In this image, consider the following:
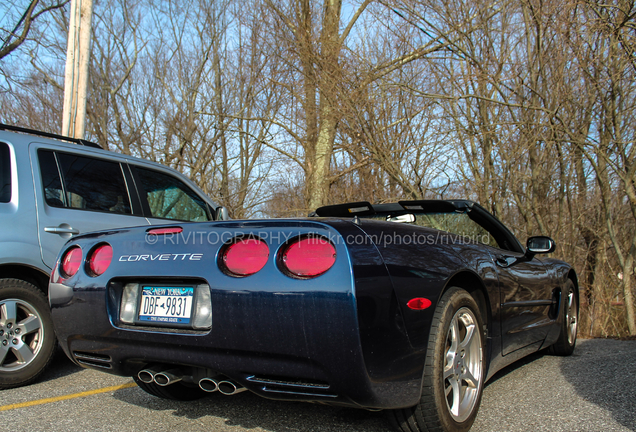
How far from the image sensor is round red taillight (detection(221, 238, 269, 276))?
7.21ft

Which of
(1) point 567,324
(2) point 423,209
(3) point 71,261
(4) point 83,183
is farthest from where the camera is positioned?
(1) point 567,324

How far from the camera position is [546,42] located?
7.47 m

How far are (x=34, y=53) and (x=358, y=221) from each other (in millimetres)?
16913

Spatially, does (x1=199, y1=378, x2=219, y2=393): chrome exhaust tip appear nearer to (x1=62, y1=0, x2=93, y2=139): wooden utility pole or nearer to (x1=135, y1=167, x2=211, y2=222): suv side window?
(x1=135, y1=167, x2=211, y2=222): suv side window

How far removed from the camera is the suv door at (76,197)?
3.77 meters

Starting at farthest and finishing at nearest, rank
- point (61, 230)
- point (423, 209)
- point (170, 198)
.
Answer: point (170, 198) → point (61, 230) → point (423, 209)

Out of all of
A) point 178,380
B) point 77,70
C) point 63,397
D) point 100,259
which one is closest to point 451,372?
point 178,380

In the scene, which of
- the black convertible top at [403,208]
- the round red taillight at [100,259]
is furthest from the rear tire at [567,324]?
the round red taillight at [100,259]

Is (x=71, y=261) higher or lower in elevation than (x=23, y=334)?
higher

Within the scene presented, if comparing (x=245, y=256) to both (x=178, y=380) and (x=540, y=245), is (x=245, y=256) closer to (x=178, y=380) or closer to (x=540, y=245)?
(x=178, y=380)

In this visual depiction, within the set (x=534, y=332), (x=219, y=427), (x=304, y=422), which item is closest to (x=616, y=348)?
(x=534, y=332)

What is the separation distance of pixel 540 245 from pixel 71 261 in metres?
3.17

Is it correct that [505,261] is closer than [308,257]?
No

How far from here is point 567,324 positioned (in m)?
4.58
